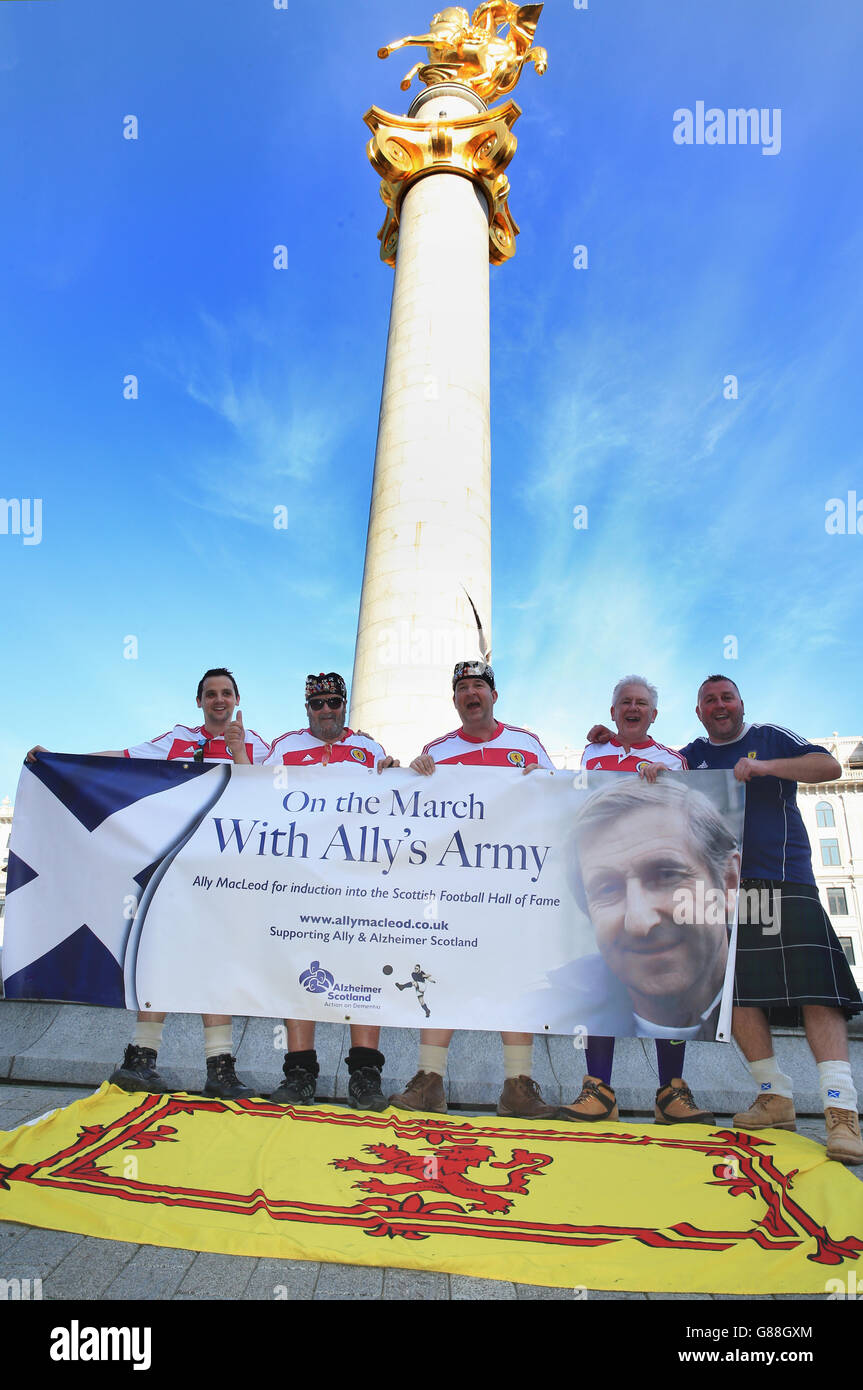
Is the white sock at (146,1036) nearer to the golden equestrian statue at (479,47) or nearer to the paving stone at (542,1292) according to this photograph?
the paving stone at (542,1292)

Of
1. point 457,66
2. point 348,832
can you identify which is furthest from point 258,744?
point 457,66

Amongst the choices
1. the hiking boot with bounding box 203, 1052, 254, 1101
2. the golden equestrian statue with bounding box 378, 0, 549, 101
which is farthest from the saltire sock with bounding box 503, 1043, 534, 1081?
the golden equestrian statue with bounding box 378, 0, 549, 101

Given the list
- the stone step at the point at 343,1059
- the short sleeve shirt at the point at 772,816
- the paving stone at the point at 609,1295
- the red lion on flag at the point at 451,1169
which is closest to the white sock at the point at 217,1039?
the stone step at the point at 343,1059

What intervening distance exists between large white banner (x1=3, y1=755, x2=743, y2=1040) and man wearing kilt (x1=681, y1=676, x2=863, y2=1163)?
171 millimetres

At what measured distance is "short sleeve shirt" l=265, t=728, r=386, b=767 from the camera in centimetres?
630

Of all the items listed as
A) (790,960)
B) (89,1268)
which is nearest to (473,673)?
(790,960)

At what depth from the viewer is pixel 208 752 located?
6430 mm

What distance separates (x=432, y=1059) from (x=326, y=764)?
2102mm

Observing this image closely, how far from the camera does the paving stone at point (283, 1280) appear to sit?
113 inches

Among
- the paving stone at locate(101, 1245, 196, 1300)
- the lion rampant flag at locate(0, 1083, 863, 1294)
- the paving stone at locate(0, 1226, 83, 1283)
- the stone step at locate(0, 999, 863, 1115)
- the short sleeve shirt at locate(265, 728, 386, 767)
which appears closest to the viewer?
the paving stone at locate(101, 1245, 196, 1300)

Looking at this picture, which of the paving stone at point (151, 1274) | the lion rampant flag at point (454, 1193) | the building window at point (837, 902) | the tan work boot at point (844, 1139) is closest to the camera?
the paving stone at point (151, 1274)

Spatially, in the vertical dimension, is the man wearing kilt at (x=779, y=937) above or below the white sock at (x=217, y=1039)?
above

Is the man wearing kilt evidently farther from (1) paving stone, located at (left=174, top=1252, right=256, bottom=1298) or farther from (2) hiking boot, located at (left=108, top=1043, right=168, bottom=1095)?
(2) hiking boot, located at (left=108, top=1043, right=168, bottom=1095)
